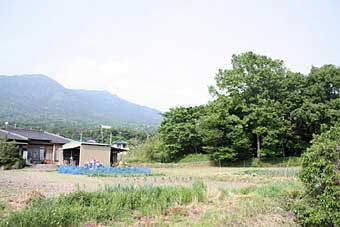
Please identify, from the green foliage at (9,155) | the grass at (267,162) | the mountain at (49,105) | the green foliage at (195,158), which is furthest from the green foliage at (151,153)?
the mountain at (49,105)

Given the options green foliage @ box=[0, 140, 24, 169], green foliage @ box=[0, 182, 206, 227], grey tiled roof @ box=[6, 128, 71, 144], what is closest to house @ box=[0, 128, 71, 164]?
grey tiled roof @ box=[6, 128, 71, 144]

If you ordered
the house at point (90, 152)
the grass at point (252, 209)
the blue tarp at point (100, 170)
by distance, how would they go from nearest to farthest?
the grass at point (252, 209), the blue tarp at point (100, 170), the house at point (90, 152)

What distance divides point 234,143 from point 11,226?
2249 cm

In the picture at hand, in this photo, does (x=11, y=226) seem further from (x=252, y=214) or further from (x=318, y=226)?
(x=318, y=226)

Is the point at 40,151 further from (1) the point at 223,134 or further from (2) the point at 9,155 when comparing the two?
(1) the point at 223,134

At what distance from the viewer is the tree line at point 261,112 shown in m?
24.5

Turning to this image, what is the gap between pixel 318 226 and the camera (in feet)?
17.7

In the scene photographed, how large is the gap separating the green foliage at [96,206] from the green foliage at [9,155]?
16.4 metres

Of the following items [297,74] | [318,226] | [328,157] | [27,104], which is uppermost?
[27,104]

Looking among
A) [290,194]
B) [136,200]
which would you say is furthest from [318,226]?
[136,200]

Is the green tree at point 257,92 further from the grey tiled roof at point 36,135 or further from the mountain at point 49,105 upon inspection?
the mountain at point 49,105

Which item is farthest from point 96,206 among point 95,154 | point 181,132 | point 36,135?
point 36,135

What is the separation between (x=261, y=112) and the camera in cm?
2464

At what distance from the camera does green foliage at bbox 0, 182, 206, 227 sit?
14.4 ft
